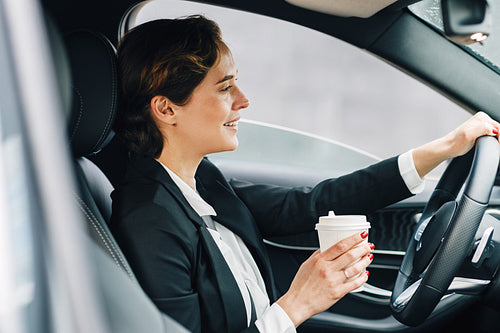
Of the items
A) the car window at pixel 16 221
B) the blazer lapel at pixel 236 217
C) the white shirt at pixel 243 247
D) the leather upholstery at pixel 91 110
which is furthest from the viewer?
the blazer lapel at pixel 236 217

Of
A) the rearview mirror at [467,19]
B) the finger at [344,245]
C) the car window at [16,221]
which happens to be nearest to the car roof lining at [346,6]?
the rearview mirror at [467,19]

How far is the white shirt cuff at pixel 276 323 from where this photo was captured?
1151 millimetres

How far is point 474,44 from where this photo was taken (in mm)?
1410

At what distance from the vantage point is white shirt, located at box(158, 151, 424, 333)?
1.35 meters

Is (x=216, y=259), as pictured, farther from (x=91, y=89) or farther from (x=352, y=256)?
(x=91, y=89)

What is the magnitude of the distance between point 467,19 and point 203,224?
745 millimetres

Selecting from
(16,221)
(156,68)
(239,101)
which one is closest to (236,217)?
(239,101)

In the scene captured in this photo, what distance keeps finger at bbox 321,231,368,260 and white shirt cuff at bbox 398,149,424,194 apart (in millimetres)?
399

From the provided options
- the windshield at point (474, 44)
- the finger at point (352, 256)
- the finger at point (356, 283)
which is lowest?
the finger at point (356, 283)

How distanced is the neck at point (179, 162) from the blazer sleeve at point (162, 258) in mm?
189

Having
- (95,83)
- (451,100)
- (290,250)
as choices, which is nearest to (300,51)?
(290,250)

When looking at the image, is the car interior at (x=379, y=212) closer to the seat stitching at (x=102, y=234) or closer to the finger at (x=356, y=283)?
the seat stitching at (x=102, y=234)

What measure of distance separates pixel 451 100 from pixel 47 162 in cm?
117

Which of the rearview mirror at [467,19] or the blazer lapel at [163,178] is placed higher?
the rearview mirror at [467,19]
